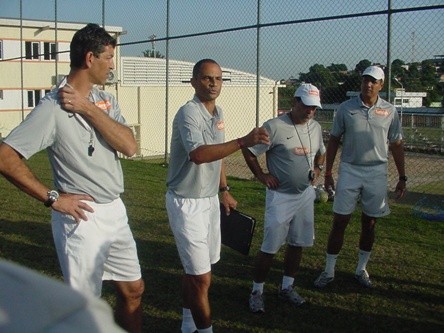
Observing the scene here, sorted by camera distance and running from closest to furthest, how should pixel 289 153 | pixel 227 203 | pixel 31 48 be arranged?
pixel 227 203, pixel 289 153, pixel 31 48

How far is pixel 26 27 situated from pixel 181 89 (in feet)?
29.3

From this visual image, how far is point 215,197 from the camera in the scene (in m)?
4.65

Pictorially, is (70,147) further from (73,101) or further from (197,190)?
(197,190)

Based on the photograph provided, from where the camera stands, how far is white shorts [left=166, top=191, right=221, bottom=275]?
14.5 ft

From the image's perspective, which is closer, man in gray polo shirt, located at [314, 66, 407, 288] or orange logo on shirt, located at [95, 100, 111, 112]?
orange logo on shirt, located at [95, 100, 111, 112]

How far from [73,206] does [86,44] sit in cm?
93

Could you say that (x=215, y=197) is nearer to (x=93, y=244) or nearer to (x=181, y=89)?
(x=93, y=244)

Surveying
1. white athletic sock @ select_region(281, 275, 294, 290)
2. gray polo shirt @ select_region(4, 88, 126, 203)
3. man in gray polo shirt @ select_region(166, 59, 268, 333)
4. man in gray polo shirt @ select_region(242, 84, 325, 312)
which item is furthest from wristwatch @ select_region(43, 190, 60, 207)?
white athletic sock @ select_region(281, 275, 294, 290)

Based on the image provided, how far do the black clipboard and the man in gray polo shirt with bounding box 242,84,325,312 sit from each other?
350mm

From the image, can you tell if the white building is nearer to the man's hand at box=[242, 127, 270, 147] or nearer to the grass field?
the grass field

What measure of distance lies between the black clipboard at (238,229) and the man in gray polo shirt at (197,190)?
531 mm

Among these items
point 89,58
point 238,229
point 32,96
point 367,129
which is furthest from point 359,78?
point 32,96

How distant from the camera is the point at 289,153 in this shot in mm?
5426

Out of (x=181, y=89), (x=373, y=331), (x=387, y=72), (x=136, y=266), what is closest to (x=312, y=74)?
(x=387, y=72)
